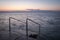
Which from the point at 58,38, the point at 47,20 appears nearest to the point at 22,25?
the point at 47,20

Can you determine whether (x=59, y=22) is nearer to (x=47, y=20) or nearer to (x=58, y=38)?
(x=47, y=20)

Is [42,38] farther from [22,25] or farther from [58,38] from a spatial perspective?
[22,25]

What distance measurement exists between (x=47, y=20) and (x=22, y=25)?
183 centimetres

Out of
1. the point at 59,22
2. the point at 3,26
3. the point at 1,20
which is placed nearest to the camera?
the point at 3,26

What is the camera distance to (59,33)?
4.25m

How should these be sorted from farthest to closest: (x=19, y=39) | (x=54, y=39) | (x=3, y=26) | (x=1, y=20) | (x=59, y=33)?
1. (x=1, y=20)
2. (x=3, y=26)
3. (x=59, y=33)
4. (x=54, y=39)
5. (x=19, y=39)

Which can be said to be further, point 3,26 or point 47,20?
point 47,20

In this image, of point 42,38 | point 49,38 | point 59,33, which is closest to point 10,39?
point 42,38

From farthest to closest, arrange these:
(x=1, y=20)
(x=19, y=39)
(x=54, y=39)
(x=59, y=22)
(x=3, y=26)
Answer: (x=59, y=22) < (x=1, y=20) < (x=3, y=26) < (x=54, y=39) < (x=19, y=39)

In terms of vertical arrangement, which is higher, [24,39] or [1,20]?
[1,20]

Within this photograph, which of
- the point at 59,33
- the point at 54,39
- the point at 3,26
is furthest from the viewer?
the point at 3,26

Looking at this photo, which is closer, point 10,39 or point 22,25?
point 10,39

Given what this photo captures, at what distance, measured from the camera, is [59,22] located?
5.88 meters

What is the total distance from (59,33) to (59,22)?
1769 mm
